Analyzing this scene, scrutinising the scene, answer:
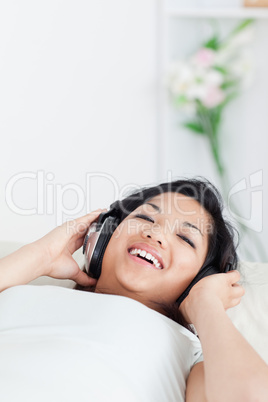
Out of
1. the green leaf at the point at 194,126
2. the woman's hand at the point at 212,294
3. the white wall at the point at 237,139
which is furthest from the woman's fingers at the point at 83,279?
the green leaf at the point at 194,126

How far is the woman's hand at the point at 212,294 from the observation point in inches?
45.9

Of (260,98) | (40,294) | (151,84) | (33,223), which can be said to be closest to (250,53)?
(260,98)

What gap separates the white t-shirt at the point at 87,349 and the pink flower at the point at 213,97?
2.21 m

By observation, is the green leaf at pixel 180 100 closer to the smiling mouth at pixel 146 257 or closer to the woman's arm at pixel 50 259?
the woman's arm at pixel 50 259

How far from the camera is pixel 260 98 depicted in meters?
3.35

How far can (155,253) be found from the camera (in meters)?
1.34

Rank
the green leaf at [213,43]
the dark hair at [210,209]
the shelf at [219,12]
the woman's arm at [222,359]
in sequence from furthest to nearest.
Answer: the green leaf at [213,43]
the shelf at [219,12]
the dark hair at [210,209]
the woman's arm at [222,359]

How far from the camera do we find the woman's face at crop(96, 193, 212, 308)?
4.35 feet

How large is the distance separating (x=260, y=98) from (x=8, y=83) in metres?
1.43

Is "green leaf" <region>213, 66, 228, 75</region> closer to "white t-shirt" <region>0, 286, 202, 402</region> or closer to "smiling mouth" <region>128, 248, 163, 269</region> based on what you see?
"smiling mouth" <region>128, 248, 163, 269</region>

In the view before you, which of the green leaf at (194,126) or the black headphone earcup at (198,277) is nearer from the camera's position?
the black headphone earcup at (198,277)

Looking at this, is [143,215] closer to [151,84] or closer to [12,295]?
[12,295]

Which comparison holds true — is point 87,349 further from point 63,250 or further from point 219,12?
point 219,12

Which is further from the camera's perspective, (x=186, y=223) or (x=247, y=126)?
(x=247, y=126)
